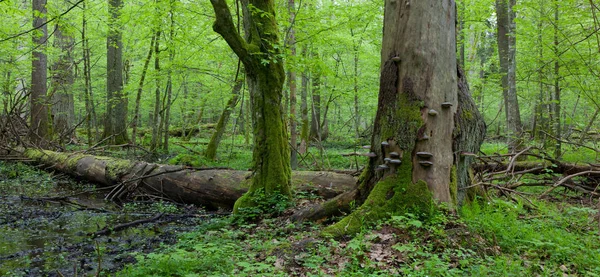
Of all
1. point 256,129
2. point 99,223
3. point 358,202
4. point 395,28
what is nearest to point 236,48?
point 256,129

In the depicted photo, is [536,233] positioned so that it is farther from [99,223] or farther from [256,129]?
[99,223]

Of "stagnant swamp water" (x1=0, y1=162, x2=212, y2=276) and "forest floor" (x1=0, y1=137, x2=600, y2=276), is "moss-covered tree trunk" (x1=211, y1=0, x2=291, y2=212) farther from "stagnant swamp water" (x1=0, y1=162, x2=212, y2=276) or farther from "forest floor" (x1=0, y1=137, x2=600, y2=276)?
"stagnant swamp water" (x1=0, y1=162, x2=212, y2=276)

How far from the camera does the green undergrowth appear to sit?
3084mm

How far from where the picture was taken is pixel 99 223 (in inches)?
251

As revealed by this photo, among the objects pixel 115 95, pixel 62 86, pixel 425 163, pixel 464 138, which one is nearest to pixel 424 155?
pixel 425 163

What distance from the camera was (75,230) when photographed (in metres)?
5.92

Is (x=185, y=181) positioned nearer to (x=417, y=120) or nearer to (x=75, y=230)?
(x=75, y=230)

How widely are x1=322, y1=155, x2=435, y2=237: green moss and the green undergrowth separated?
0.11m

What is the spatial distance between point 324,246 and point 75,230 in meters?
4.45

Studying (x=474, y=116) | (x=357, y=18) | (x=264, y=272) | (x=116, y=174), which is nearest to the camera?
(x=264, y=272)

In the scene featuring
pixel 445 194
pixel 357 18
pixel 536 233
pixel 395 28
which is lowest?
pixel 536 233

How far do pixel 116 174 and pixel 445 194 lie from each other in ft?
24.9

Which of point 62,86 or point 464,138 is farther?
point 62,86

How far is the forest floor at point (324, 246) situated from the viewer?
317 centimetres
